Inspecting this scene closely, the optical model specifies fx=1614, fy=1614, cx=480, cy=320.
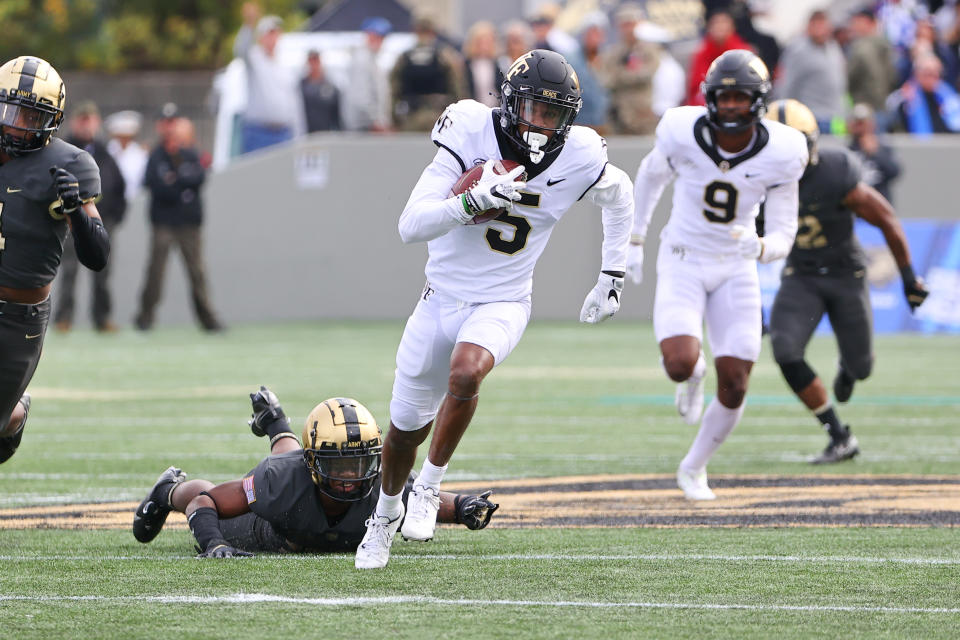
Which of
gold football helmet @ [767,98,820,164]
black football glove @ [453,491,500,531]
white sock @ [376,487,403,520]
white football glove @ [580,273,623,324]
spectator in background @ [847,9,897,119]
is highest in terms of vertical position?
spectator in background @ [847,9,897,119]

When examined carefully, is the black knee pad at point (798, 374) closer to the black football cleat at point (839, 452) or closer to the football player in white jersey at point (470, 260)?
the black football cleat at point (839, 452)

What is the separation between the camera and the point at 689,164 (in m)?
7.71

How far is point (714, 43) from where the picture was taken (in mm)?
15758

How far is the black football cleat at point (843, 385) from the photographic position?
30.4 feet

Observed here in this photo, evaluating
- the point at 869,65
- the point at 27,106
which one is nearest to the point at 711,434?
the point at 27,106

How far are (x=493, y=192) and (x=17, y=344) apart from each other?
1.95 meters

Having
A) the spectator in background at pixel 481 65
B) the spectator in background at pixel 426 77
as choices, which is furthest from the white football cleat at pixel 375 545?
the spectator in background at pixel 481 65

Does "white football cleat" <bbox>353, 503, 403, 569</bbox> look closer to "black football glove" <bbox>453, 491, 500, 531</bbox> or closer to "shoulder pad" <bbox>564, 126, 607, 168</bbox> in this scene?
"black football glove" <bbox>453, 491, 500, 531</bbox>

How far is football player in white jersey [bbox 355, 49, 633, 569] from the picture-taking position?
18.5ft

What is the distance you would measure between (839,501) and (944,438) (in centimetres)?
261

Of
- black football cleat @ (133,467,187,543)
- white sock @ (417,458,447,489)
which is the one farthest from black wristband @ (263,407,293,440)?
white sock @ (417,458,447,489)

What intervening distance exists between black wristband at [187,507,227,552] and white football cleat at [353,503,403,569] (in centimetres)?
51

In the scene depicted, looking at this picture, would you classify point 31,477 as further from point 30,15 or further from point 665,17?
point 30,15

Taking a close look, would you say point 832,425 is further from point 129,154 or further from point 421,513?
point 129,154
